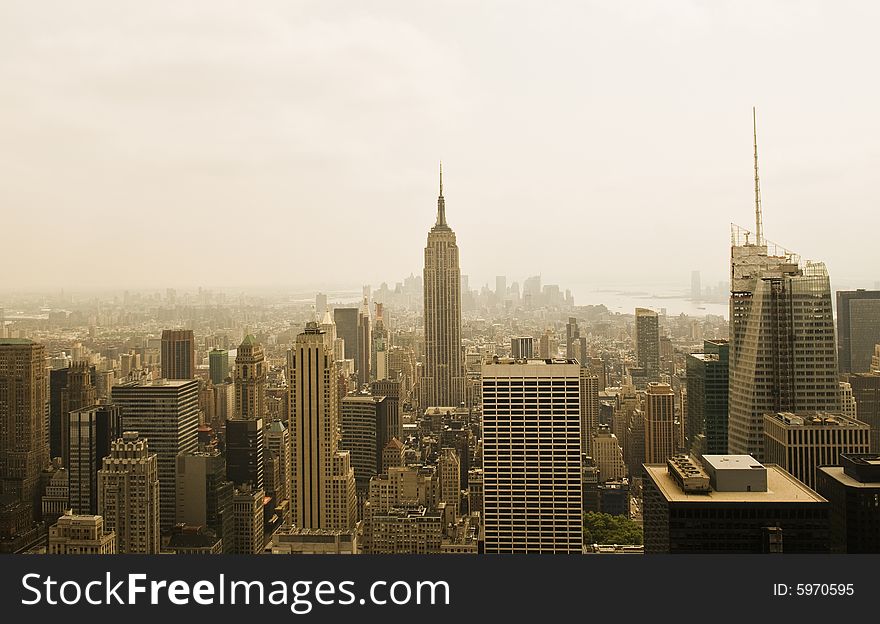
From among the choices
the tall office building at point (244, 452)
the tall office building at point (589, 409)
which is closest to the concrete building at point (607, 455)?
the tall office building at point (589, 409)

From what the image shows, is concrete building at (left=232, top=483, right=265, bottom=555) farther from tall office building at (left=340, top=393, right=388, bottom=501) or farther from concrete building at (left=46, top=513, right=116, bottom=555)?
tall office building at (left=340, top=393, right=388, bottom=501)

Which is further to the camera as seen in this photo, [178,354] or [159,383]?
[159,383]

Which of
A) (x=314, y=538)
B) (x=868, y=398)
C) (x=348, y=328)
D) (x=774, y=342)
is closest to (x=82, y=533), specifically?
(x=314, y=538)

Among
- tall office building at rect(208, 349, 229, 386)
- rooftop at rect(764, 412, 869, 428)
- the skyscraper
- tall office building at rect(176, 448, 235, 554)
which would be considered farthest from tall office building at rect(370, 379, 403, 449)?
rooftop at rect(764, 412, 869, 428)

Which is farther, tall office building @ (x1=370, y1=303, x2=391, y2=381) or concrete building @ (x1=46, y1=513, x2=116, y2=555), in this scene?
tall office building @ (x1=370, y1=303, x2=391, y2=381)

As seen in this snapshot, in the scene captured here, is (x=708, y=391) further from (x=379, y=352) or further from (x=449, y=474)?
(x=379, y=352)

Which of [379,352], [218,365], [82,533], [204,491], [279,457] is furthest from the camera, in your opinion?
[279,457]

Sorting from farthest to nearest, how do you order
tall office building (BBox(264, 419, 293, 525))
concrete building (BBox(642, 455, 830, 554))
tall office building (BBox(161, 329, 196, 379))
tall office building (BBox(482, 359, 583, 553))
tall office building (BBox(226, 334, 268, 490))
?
tall office building (BBox(264, 419, 293, 525)), tall office building (BBox(482, 359, 583, 553)), tall office building (BBox(226, 334, 268, 490)), tall office building (BBox(161, 329, 196, 379)), concrete building (BBox(642, 455, 830, 554))

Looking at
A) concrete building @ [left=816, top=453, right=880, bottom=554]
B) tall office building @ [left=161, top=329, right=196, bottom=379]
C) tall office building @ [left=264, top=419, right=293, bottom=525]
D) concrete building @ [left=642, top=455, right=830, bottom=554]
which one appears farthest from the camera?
tall office building @ [left=264, top=419, right=293, bottom=525]
